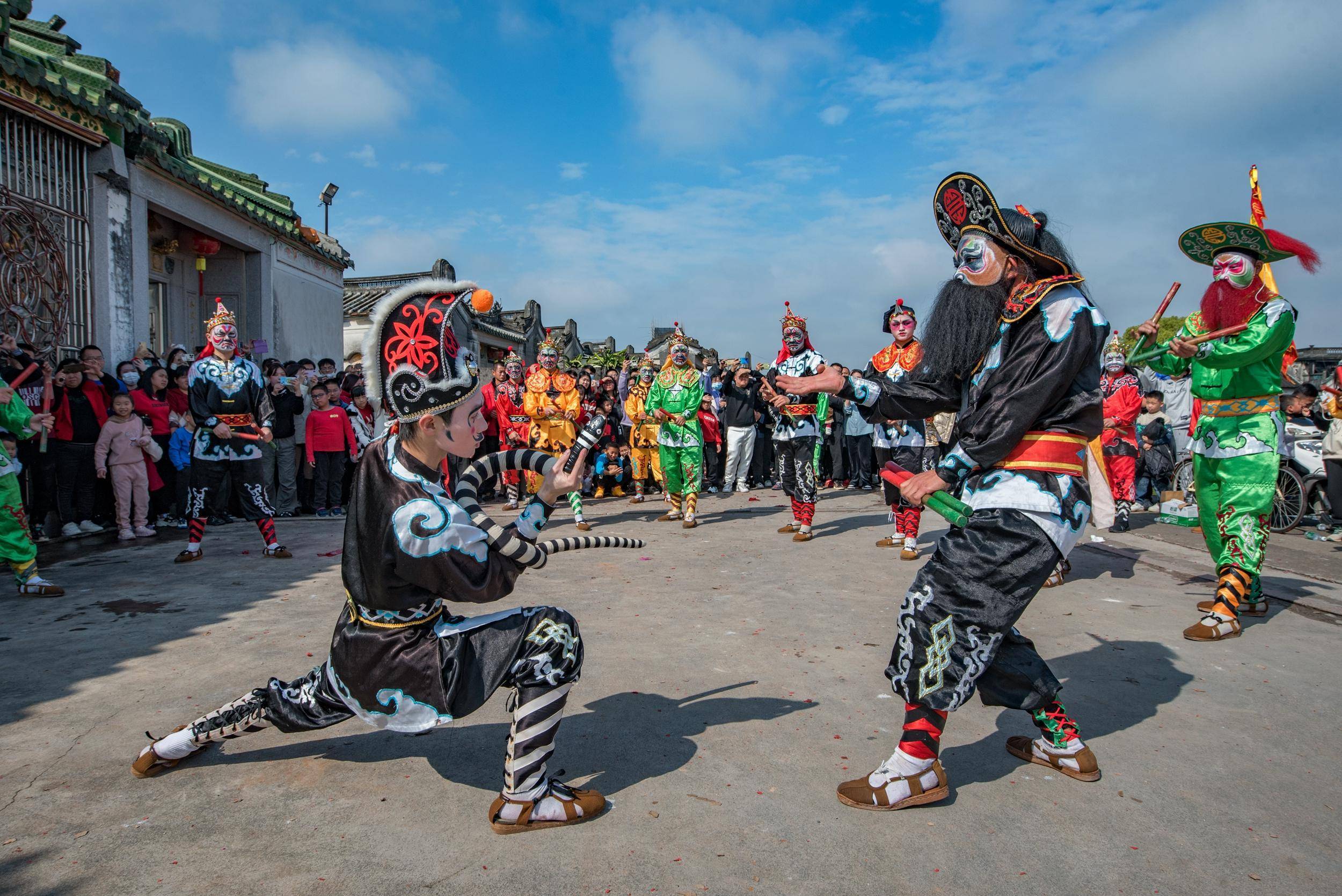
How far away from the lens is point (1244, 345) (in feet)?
16.2

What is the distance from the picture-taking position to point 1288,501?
9273mm

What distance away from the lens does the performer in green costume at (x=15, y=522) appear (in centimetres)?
552

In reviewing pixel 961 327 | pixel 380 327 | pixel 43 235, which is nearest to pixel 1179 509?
pixel 961 327

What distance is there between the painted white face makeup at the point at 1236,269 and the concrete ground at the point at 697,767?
2.16 metres

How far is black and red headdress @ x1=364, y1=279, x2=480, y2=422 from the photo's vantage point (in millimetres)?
2584

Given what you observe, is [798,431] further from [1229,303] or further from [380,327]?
[380,327]

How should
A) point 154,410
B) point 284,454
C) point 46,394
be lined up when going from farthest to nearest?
point 284,454 → point 154,410 → point 46,394

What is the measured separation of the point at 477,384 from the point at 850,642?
2826mm

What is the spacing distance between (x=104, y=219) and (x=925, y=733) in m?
10.6

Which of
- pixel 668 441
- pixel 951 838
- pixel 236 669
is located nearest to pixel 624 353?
pixel 668 441

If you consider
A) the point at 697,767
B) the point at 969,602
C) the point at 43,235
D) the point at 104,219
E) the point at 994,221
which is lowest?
the point at 697,767

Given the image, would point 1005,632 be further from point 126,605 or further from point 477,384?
point 126,605

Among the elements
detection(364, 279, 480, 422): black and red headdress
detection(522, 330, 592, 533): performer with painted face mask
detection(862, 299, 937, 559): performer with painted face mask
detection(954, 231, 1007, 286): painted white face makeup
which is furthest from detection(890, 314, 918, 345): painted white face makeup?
detection(364, 279, 480, 422): black and red headdress

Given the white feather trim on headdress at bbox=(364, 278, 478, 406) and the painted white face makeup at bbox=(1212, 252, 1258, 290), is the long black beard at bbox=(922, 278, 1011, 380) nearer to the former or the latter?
the white feather trim on headdress at bbox=(364, 278, 478, 406)
